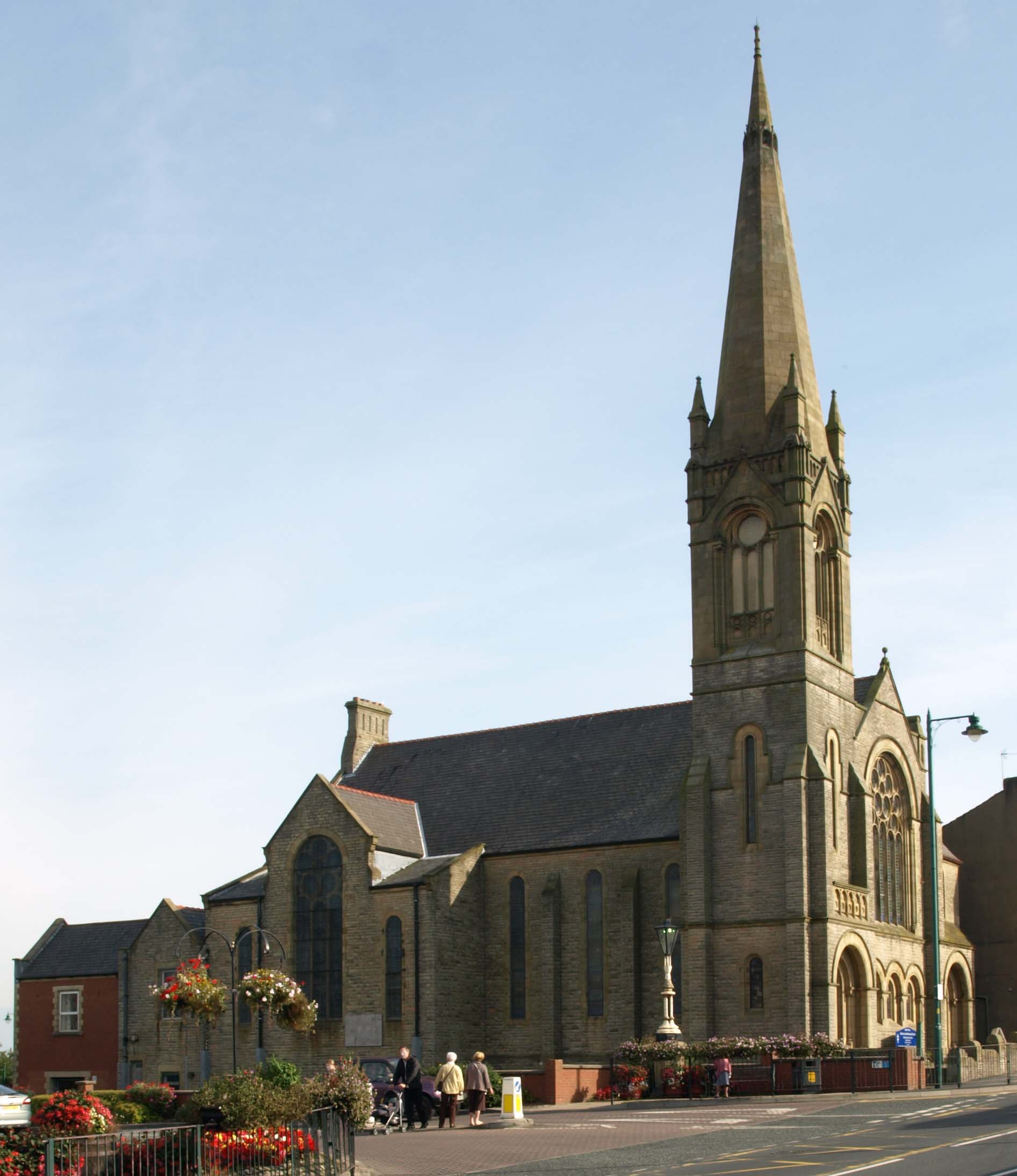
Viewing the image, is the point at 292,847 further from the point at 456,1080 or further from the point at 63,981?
the point at 456,1080

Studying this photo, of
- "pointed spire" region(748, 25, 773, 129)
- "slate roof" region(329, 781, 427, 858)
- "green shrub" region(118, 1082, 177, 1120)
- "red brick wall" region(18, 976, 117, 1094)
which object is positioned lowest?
"red brick wall" region(18, 976, 117, 1094)

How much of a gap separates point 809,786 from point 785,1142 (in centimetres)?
2220

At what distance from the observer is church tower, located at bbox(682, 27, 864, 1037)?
45688mm

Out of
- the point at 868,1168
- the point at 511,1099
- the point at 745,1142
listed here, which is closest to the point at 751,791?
the point at 511,1099

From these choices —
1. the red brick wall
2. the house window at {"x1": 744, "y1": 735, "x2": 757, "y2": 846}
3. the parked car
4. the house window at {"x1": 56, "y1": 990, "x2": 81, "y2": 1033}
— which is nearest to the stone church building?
the house window at {"x1": 744, "y1": 735, "x2": 757, "y2": 846}

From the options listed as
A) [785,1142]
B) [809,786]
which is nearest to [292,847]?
[809,786]

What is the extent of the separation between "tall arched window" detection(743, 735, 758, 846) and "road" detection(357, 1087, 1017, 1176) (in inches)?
464

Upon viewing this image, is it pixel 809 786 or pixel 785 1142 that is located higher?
pixel 809 786

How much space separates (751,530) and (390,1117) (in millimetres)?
24155

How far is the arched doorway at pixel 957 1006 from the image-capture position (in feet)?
182

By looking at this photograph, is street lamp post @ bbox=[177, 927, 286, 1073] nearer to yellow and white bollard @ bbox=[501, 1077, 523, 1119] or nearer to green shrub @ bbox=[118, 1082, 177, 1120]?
green shrub @ bbox=[118, 1082, 177, 1120]

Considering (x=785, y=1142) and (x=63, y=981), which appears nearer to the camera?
(x=785, y=1142)

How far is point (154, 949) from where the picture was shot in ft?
191

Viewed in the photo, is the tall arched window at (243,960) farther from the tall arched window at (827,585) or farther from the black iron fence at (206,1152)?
the black iron fence at (206,1152)
